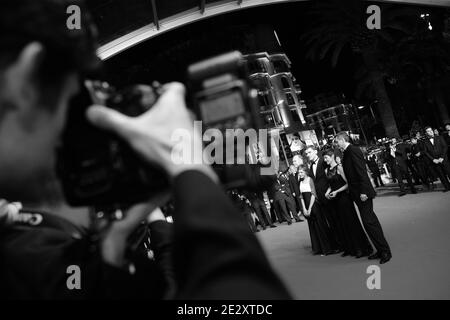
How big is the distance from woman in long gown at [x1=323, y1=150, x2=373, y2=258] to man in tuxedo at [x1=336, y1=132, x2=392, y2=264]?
260mm

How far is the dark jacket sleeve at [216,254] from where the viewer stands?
2.26 feet

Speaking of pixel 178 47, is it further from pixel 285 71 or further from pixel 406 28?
pixel 285 71

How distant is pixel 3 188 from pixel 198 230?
0.55 meters

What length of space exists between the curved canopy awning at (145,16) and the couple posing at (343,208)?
10.3 ft

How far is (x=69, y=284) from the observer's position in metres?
0.97

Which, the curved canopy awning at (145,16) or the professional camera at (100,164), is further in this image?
the curved canopy awning at (145,16)

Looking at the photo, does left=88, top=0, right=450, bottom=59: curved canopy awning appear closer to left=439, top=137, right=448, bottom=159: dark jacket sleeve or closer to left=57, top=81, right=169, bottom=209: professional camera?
left=57, top=81, right=169, bottom=209: professional camera

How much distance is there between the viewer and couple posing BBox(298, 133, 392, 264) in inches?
231

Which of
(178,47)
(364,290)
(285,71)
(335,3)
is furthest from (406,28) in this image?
(285,71)

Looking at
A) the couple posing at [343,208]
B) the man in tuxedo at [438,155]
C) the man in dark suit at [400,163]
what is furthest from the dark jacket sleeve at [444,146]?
the couple posing at [343,208]

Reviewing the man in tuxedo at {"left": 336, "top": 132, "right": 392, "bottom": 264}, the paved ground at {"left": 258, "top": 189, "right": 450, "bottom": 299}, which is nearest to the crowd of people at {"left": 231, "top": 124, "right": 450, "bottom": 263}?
the man in tuxedo at {"left": 336, "top": 132, "right": 392, "bottom": 264}

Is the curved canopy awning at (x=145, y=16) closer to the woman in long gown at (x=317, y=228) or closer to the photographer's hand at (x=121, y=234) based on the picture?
the woman in long gown at (x=317, y=228)

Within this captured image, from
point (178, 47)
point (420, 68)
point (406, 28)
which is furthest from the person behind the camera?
point (178, 47)

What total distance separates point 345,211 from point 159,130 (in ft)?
20.6
